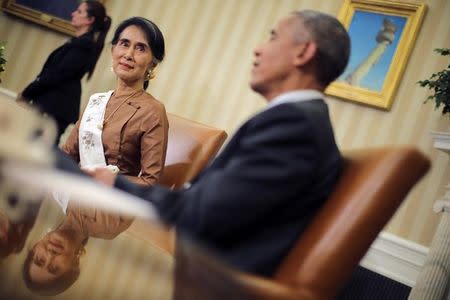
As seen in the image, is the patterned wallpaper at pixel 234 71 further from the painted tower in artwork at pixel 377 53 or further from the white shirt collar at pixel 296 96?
the white shirt collar at pixel 296 96

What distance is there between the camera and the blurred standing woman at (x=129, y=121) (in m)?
1.87

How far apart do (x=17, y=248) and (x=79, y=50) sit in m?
2.89

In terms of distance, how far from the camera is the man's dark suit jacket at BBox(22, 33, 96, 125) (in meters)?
3.17

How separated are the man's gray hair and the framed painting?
3.72 meters

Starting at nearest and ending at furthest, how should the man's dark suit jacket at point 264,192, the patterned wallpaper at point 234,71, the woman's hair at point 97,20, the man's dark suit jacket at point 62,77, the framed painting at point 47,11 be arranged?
the man's dark suit jacket at point 264,192 < the patterned wallpaper at point 234,71 < the man's dark suit jacket at point 62,77 < the woman's hair at point 97,20 < the framed painting at point 47,11

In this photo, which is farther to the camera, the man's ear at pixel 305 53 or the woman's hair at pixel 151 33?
the woman's hair at pixel 151 33

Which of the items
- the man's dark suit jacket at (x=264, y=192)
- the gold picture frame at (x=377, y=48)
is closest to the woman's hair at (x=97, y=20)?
the gold picture frame at (x=377, y=48)

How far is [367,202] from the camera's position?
904 mm

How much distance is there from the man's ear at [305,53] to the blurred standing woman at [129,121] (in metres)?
0.93

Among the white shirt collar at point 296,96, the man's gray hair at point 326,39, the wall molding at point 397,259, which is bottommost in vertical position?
the wall molding at point 397,259

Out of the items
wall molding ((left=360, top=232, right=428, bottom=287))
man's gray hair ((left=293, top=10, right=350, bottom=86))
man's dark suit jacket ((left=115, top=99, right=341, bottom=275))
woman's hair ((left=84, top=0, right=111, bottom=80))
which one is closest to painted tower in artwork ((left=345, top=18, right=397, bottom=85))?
wall molding ((left=360, top=232, right=428, bottom=287))

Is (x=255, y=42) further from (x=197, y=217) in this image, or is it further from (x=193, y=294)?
(x=193, y=294)

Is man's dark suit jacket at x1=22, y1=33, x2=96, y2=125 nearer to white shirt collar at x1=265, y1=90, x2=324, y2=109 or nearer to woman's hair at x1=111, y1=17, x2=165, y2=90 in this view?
woman's hair at x1=111, y1=17, x2=165, y2=90

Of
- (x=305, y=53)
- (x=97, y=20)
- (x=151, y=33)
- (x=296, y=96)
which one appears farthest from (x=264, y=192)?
(x=97, y=20)
